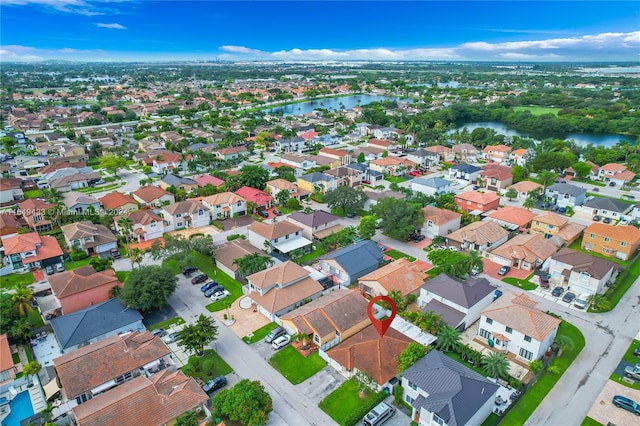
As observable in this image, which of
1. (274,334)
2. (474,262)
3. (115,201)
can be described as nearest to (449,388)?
(274,334)

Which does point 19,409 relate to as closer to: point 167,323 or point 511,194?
point 167,323

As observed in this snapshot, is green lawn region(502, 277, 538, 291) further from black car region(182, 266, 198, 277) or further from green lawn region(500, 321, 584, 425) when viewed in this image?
black car region(182, 266, 198, 277)

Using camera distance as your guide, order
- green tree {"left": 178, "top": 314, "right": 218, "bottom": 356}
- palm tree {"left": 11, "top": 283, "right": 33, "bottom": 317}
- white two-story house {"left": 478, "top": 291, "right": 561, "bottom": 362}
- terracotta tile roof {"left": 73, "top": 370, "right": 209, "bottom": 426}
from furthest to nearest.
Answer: palm tree {"left": 11, "top": 283, "right": 33, "bottom": 317} → white two-story house {"left": 478, "top": 291, "right": 561, "bottom": 362} → green tree {"left": 178, "top": 314, "right": 218, "bottom": 356} → terracotta tile roof {"left": 73, "top": 370, "right": 209, "bottom": 426}

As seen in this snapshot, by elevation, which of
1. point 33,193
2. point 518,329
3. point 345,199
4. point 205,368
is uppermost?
point 345,199

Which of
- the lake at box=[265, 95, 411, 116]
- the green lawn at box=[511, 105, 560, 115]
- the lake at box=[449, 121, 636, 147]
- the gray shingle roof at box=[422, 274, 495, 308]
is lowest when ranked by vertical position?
the gray shingle roof at box=[422, 274, 495, 308]

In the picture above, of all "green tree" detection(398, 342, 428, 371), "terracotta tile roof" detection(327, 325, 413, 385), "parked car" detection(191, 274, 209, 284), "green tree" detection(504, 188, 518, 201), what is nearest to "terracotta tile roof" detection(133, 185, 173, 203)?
"parked car" detection(191, 274, 209, 284)

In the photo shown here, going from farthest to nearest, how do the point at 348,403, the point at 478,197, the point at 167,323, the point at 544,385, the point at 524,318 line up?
the point at 478,197, the point at 167,323, the point at 524,318, the point at 544,385, the point at 348,403
